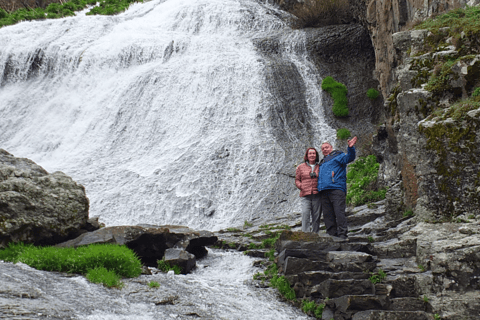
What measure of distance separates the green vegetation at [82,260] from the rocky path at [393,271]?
298 centimetres

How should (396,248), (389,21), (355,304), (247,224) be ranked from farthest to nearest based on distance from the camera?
(389,21)
(247,224)
(396,248)
(355,304)

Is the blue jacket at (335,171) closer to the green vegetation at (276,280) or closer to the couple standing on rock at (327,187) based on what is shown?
the couple standing on rock at (327,187)

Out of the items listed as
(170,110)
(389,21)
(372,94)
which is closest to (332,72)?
(372,94)

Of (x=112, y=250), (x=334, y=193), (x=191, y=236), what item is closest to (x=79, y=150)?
(x=191, y=236)

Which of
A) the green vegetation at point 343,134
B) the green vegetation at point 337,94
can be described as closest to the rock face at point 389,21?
the green vegetation at point 343,134

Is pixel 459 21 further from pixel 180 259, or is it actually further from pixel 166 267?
pixel 166 267

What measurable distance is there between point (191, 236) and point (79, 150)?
1240 centimetres

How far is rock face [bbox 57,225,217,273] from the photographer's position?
9.19m

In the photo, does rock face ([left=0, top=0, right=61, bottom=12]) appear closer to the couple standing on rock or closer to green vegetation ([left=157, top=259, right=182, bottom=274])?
green vegetation ([left=157, top=259, right=182, bottom=274])

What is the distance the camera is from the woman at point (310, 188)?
31.1 ft

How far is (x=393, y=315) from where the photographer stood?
251 inches

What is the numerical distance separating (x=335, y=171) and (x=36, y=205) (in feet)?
20.9

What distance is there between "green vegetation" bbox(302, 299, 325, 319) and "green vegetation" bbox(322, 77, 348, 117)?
15865 millimetres

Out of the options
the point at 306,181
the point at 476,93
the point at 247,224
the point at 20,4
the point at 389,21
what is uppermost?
the point at 20,4
